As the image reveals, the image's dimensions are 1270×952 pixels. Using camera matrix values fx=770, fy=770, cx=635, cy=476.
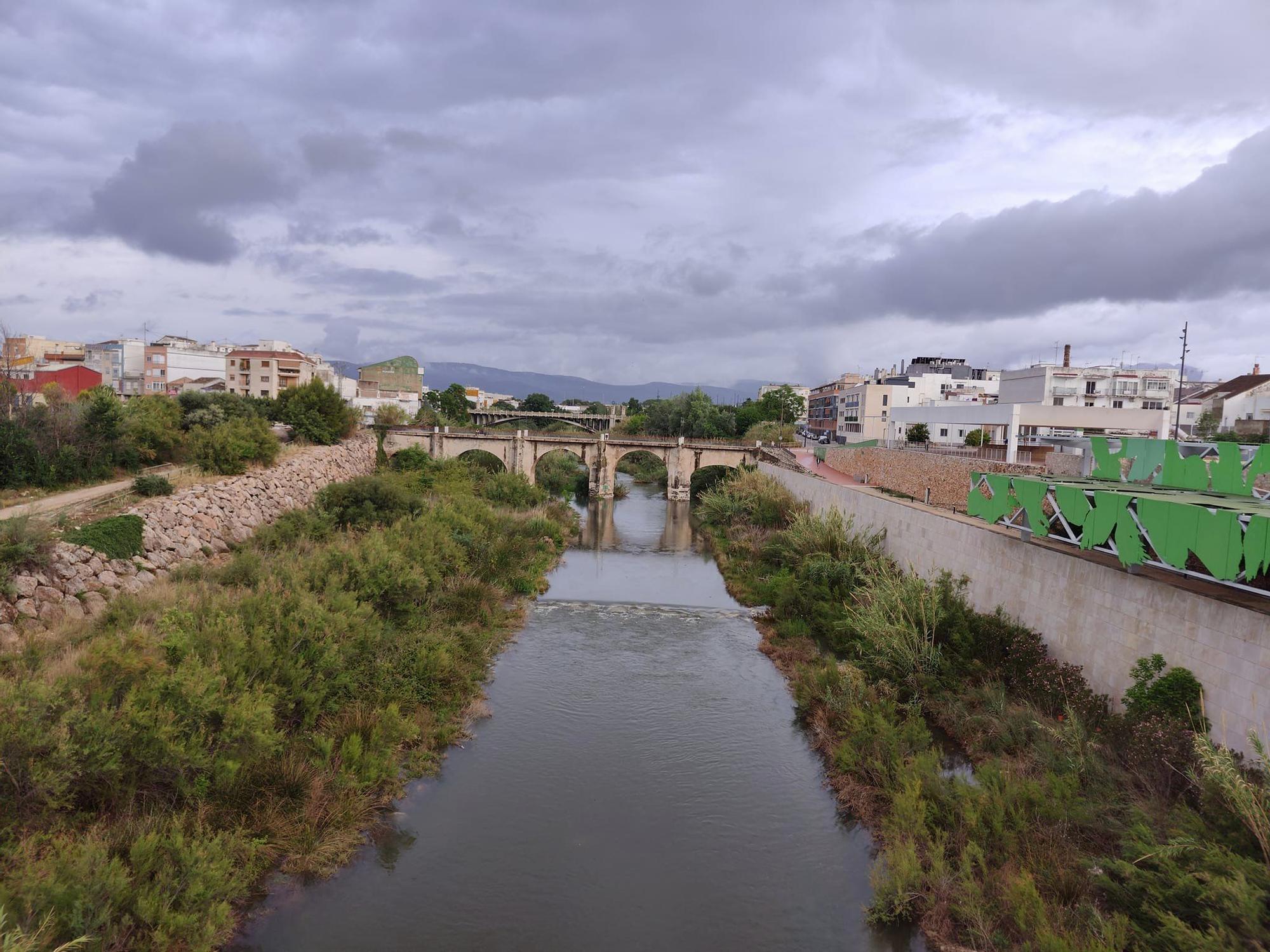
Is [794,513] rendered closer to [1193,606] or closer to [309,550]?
Answer: [309,550]

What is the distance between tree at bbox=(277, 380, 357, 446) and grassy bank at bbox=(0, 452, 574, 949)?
23.5 metres

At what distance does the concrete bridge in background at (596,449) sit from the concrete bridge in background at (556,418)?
31.8 m

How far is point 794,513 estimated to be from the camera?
33531 millimetres

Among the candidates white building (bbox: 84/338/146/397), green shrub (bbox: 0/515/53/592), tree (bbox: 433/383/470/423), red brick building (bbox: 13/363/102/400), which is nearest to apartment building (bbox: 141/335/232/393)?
white building (bbox: 84/338/146/397)

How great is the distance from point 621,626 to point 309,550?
368 inches

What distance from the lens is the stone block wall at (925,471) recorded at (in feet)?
78.2

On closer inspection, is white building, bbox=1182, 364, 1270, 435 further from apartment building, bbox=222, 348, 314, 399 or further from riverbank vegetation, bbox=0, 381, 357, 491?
apartment building, bbox=222, 348, 314, 399

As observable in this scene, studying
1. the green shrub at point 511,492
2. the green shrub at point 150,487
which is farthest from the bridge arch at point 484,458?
the green shrub at point 150,487

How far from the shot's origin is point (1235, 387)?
209 ft

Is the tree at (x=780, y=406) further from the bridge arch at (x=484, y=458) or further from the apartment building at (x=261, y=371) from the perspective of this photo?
the apartment building at (x=261, y=371)

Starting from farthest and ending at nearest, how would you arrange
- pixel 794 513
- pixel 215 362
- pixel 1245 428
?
pixel 215 362 < pixel 1245 428 < pixel 794 513

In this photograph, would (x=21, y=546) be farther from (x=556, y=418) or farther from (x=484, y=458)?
(x=556, y=418)

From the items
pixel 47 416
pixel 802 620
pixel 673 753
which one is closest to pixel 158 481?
pixel 47 416

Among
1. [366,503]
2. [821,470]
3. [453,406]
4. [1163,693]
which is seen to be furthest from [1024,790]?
[453,406]
